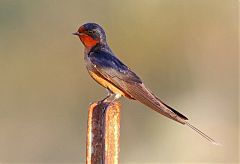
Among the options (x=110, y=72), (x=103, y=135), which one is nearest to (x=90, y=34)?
(x=110, y=72)

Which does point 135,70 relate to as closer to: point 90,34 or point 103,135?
point 90,34

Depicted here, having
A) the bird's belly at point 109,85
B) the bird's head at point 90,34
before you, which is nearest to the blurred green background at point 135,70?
the bird's head at point 90,34

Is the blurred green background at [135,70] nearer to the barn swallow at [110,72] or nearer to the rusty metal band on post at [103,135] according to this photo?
the barn swallow at [110,72]

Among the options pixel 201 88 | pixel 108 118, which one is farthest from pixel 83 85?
pixel 108 118

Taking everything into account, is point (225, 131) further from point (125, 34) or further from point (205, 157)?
point (125, 34)

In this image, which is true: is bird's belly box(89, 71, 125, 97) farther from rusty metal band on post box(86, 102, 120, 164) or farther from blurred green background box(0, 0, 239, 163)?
blurred green background box(0, 0, 239, 163)

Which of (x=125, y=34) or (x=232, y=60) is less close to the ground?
(x=125, y=34)
